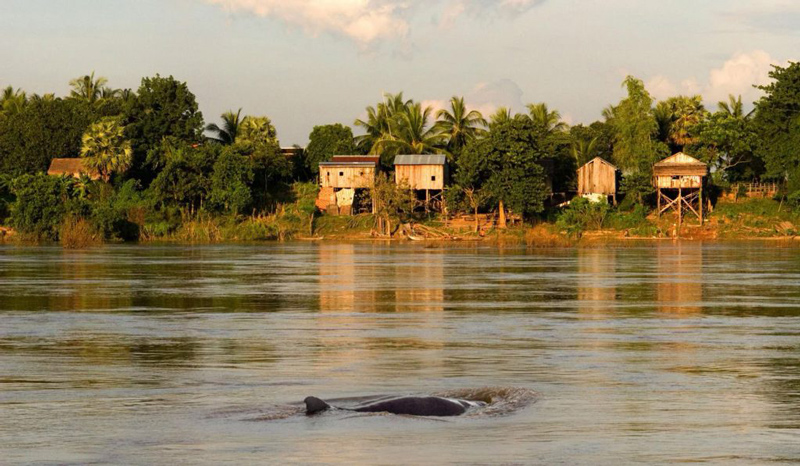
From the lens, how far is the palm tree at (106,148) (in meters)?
80.9

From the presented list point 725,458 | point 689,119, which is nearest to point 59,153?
point 689,119

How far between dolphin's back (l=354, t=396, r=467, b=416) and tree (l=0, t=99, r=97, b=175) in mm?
76480

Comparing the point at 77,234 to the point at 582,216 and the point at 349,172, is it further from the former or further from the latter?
the point at 582,216

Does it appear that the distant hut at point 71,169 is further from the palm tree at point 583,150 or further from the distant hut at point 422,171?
the palm tree at point 583,150

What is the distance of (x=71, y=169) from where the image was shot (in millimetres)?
82125

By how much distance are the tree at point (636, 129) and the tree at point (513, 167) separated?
864cm

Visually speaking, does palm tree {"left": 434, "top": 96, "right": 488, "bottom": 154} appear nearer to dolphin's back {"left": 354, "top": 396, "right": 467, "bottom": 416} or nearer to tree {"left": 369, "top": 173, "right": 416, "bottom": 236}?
tree {"left": 369, "top": 173, "right": 416, "bottom": 236}

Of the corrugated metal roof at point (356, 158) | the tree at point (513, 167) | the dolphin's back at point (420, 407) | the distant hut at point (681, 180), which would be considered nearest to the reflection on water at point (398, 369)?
the dolphin's back at point (420, 407)

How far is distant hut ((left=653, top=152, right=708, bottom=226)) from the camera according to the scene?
252 ft

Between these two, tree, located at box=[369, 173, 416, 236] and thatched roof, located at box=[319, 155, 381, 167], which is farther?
thatched roof, located at box=[319, 155, 381, 167]

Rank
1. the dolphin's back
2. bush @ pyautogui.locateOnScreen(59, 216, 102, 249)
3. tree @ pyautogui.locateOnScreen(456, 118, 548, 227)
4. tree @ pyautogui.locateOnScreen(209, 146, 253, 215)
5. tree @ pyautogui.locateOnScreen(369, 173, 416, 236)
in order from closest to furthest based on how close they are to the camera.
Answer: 1. the dolphin's back
2. bush @ pyautogui.locateOnScreen(59, 216, 102, 249)
3. tree @ pyautogui.locateOnScreen(456, 118, 548, 227)
4. tree @ pyautogui.locateOnScreen(369, 173, 416, 236)
5. tree @ pyautogui.locateOnScreen(209, 146, 253, 215)

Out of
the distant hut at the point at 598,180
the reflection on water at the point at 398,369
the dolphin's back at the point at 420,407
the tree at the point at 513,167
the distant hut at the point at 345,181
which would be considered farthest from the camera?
the distant hut at the point at 345,181

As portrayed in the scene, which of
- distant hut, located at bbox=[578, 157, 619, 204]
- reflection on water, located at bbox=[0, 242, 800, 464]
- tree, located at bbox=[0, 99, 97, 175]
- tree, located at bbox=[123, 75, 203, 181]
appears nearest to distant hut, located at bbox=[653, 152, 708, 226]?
distant hut, located at bbox=[578, 157, 619, 204]

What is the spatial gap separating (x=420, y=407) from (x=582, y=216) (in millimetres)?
66702
